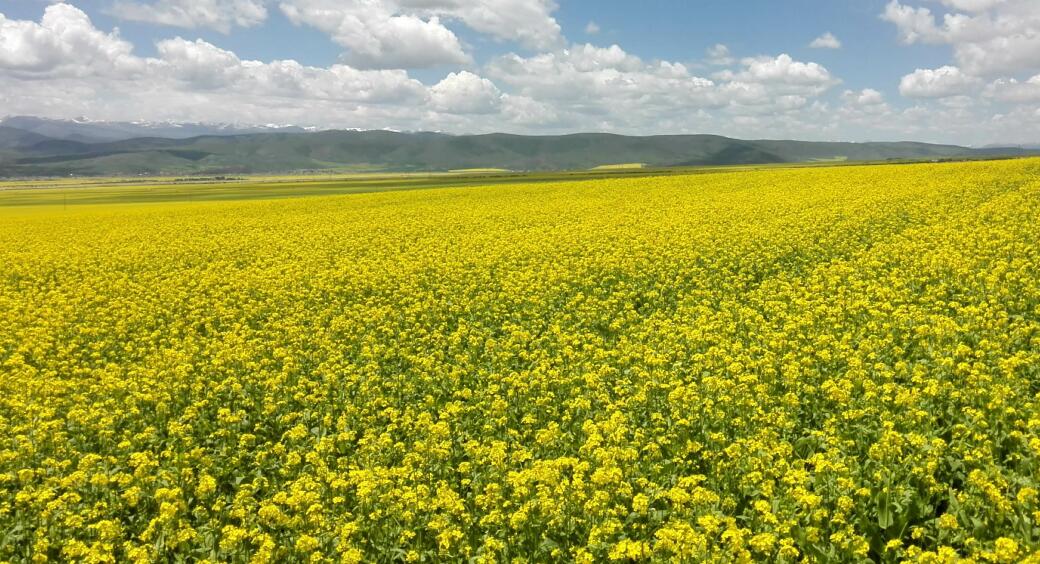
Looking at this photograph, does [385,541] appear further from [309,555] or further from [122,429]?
[122,429]

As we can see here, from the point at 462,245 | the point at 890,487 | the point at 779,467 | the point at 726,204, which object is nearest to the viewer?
the point at 890,487

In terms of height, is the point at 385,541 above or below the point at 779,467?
below

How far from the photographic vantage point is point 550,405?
35.0ft

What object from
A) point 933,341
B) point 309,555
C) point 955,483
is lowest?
point 309,555

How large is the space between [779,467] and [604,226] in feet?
74.2

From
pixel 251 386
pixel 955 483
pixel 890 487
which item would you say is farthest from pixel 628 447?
pixel 251 386

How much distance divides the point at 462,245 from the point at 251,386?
1510 cm

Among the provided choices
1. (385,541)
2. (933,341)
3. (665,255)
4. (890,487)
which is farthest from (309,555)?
(665,255)

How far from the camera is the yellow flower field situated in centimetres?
691

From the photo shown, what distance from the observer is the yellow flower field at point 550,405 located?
22.7ft

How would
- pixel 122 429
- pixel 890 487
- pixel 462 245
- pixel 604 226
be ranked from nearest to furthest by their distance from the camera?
pixel 890 487 → pixel 122 429 → pixel 462 245 → pixel 604 226

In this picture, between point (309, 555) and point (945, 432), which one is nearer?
point (309, 555)

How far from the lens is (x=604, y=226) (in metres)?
29.5

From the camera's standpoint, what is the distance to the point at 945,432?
817 cm
